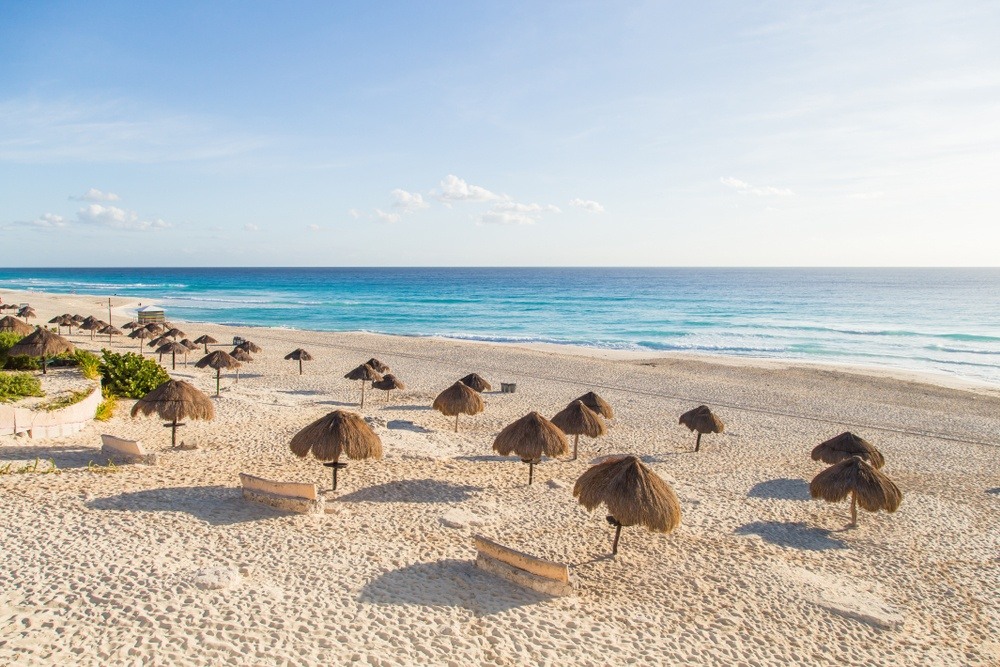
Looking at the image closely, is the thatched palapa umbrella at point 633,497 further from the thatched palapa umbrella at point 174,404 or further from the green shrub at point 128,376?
the green shrub at point 128,376

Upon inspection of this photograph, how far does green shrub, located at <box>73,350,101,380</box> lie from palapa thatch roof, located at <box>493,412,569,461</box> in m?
12.0

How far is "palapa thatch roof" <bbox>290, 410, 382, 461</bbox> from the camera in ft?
35.0

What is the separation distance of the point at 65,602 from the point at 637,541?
7760mm

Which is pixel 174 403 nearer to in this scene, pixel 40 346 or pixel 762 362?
Result: pixel 40 346

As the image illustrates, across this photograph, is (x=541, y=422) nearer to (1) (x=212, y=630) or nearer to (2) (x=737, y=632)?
(2) (x=737, y=632)

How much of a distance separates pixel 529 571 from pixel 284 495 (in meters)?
4.33

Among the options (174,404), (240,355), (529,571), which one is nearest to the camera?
(529,571)

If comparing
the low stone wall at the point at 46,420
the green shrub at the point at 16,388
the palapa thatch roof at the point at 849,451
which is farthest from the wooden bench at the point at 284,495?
the palapa thatch roof at the point at 849,451

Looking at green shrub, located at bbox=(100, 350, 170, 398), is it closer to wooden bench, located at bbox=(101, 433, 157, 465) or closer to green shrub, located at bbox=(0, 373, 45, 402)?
green shrub, located at bbox=(0, 373, 45, 402)

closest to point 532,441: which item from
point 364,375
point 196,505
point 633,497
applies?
point 633,497

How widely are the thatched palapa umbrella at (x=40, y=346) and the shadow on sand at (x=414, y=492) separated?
1131 centimetres

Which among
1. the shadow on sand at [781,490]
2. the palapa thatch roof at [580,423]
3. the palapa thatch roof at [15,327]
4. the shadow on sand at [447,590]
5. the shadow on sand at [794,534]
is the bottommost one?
the shadow on sand at [794,534]

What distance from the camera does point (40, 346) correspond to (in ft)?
55.0

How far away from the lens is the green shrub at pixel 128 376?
653 inches
